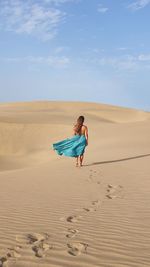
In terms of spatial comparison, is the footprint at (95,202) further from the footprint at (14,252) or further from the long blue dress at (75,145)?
the long blue dress at (75,145)

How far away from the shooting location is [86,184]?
1091cm

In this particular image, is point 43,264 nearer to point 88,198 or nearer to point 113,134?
point 88,198

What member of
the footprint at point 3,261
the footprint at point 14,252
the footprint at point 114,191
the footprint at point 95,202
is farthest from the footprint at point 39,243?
the footprint at point 114,191

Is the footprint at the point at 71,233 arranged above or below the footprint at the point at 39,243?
above

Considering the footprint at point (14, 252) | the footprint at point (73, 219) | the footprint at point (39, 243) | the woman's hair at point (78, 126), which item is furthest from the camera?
the woman's hair at point (78, 126)

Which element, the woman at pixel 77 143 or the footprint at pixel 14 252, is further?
the woman at pixel 77 143

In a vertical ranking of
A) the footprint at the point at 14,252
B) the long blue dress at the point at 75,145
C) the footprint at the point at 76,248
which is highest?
the long blue dress at the point at 75,145

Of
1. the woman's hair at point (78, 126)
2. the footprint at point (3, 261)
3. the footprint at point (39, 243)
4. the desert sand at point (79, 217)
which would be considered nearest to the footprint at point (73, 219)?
the desert sand at point (79, 217)

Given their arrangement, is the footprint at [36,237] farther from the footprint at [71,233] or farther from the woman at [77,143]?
the woman at [77,143]

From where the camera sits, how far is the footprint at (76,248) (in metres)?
5.01

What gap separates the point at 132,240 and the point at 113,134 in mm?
24952

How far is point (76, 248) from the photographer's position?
5176mm

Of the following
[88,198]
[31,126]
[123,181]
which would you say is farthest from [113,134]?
[88,198]

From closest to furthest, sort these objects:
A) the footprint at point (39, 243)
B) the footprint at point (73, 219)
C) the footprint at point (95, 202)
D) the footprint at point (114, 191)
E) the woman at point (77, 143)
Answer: the footprint at point (39, 243), the footprint at point (73, 219), the footprint at point (95, 202), the footprint at point (114, 191), the woman at point (77, 143)
